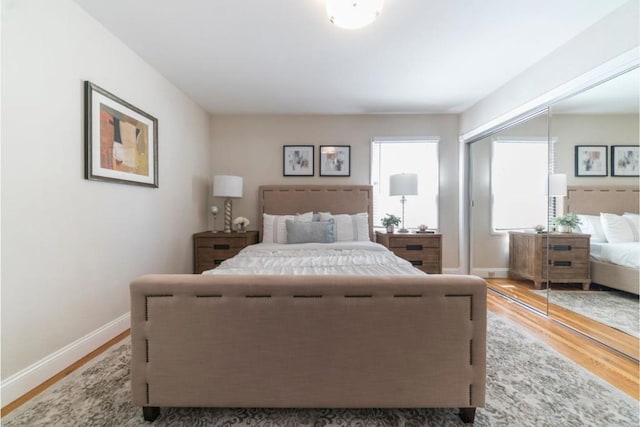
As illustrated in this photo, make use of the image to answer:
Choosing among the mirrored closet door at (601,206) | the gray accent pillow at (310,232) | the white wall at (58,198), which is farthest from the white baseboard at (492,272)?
the white wall at (58,198)

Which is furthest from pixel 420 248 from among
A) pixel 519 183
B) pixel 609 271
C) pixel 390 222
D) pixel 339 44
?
pixel 339 44

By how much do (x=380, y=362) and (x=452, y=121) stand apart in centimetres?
392

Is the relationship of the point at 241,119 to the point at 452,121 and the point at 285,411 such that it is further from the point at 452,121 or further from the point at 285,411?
Answer: the point at 285,411

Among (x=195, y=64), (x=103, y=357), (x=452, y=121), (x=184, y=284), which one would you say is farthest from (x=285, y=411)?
(x=452, y=121)

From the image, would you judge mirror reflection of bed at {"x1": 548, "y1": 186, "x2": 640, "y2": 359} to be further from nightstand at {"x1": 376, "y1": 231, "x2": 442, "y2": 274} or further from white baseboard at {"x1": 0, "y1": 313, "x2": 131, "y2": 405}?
white baseboard at {"x1": 0, "y1": 313, "x2": 131, "y2": 405}

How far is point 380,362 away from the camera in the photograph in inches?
46.4

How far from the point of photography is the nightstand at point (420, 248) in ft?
11.2

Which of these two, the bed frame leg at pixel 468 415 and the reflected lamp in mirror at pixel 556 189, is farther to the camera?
→ the reflected lamp in mirror at pixel 556 189

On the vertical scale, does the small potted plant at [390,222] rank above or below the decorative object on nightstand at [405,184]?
below

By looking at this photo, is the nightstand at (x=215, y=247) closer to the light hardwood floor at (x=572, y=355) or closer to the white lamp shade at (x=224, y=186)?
the white lamp shade at (x=224, y=186)

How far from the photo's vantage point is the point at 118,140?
2.14 meters

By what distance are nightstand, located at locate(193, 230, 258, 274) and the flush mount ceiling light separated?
2.60 meters

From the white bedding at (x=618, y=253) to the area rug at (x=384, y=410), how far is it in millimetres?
1065

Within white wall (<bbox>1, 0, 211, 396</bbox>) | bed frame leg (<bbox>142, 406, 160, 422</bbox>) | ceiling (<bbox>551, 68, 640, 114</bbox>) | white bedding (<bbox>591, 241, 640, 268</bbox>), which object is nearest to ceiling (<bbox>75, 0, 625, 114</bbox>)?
white wall (<bbox>1, 0, 211, 396</bbox>)
